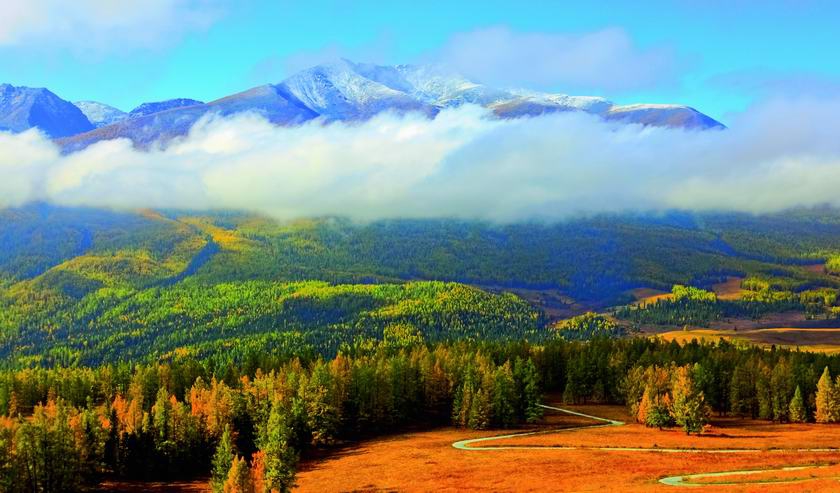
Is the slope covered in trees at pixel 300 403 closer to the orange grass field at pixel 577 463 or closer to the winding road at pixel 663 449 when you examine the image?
the orange grass field at pixel 577 463

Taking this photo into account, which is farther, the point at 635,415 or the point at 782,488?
the point at 635,415

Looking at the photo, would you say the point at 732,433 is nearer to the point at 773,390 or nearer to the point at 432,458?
the point at 773,390

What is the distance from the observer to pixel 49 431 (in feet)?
348

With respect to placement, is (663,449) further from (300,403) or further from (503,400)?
(300,403)

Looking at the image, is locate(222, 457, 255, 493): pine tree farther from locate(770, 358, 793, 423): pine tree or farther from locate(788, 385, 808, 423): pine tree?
locate(770, 358, 793, 423): pine tree

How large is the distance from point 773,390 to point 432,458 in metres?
90.7

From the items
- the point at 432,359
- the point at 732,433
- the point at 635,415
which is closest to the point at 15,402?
the point at 432,359

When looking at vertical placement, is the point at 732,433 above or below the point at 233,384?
below

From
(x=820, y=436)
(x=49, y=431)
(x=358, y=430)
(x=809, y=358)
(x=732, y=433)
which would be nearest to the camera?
(x=49, y=431)

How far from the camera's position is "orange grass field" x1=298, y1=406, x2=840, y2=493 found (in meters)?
90.3

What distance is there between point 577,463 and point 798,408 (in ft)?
261

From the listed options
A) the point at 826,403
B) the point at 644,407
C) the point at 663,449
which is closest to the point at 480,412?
the point at 644,407

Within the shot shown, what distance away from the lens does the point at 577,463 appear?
359 ft

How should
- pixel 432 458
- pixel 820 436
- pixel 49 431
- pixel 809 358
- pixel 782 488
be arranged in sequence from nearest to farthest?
pixel 782 488 → pixel 49 431 → pixel 432 458 → pixel 820 436 → pixel 809 358
